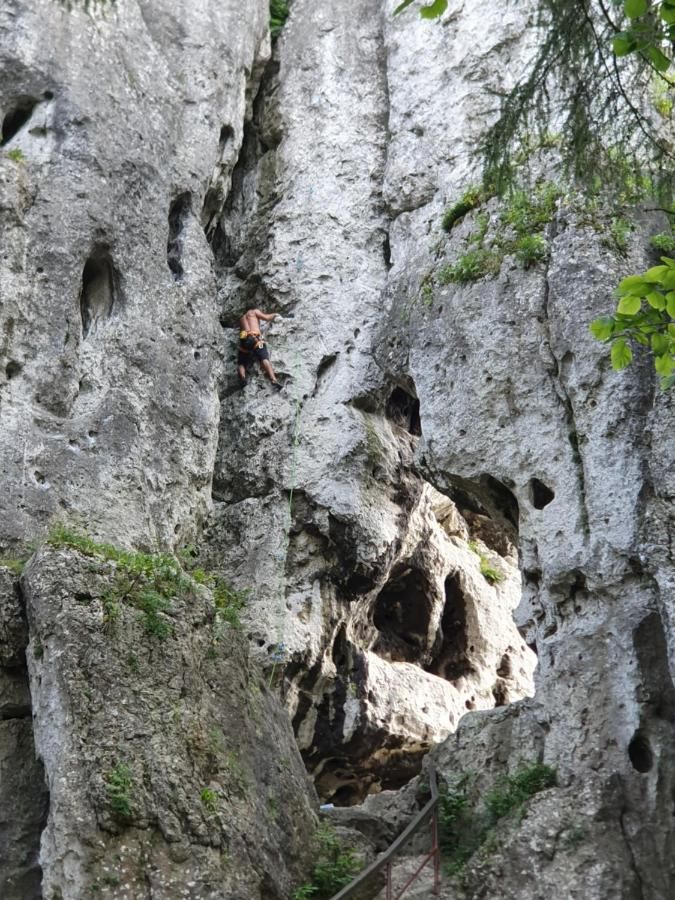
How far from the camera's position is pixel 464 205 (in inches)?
500

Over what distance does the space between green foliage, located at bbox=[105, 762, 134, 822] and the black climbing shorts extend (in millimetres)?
6100

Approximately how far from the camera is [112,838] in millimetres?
8211

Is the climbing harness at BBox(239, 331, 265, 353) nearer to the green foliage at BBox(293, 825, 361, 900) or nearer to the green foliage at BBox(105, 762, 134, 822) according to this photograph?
the green foliage at BBox(293, 825, 361, 900)

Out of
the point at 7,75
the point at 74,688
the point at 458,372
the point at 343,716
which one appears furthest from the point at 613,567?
the point at 7,75

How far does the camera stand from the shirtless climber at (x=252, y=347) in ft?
44.4

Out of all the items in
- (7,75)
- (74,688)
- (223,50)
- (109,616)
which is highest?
(223,50)

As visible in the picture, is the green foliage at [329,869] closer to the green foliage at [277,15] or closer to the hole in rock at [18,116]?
the hole in rock at [18,116]

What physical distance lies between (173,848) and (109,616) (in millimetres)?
1847

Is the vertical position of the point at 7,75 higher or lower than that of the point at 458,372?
higher

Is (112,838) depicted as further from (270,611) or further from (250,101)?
(250,101)

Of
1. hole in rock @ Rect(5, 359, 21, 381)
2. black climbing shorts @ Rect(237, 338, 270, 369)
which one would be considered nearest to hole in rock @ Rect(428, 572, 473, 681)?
black climbing shorts @ Rect(237, 338, 270, 369)

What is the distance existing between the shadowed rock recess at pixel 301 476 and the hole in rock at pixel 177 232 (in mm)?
44

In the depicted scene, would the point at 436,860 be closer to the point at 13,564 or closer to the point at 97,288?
the point at 13,564

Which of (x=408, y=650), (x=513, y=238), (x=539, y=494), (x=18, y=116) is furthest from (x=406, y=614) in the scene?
(x=18, y=116)
